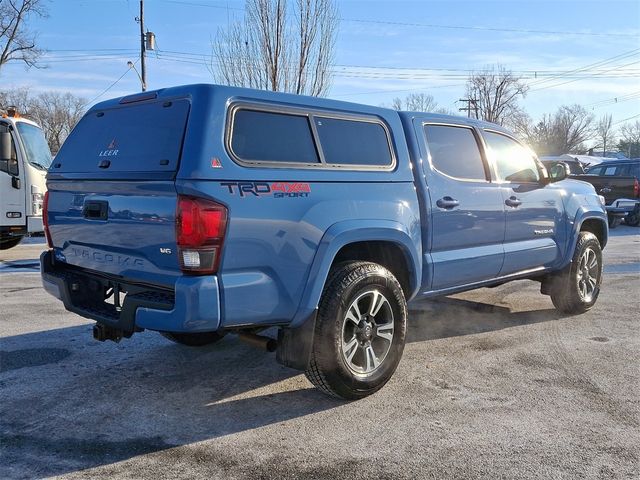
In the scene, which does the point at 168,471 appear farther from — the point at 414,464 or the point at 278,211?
the point at 278,211

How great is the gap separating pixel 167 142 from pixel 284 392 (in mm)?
1911

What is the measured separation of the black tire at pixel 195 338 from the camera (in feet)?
16.0

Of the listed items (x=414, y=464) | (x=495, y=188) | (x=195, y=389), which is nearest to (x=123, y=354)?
(x=195, y=389)

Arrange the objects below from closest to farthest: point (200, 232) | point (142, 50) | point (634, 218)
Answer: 1. point (200, 232)
2. point (634, 218)
3. point (142, 50)

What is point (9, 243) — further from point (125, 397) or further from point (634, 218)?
point (634, 218)

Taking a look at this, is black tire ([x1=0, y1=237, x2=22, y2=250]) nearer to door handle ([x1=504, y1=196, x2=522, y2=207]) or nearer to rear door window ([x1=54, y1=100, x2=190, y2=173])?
rear door window ([x1=54, y1=100, x2=190, y2=173])

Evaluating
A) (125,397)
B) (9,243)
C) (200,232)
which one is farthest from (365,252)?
(9,243)

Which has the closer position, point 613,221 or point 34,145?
point 34,145

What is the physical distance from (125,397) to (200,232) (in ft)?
5.16

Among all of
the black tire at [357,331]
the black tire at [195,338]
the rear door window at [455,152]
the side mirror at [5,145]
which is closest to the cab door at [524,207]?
the rear door window at [455,152]

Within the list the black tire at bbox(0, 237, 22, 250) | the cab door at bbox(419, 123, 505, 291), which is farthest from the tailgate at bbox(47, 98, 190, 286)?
the black tire at bbox(0, 237, 22, 250)

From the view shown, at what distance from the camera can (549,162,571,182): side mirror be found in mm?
5809

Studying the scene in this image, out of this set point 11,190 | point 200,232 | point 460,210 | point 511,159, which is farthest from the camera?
point 11,190

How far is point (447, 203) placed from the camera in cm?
468
